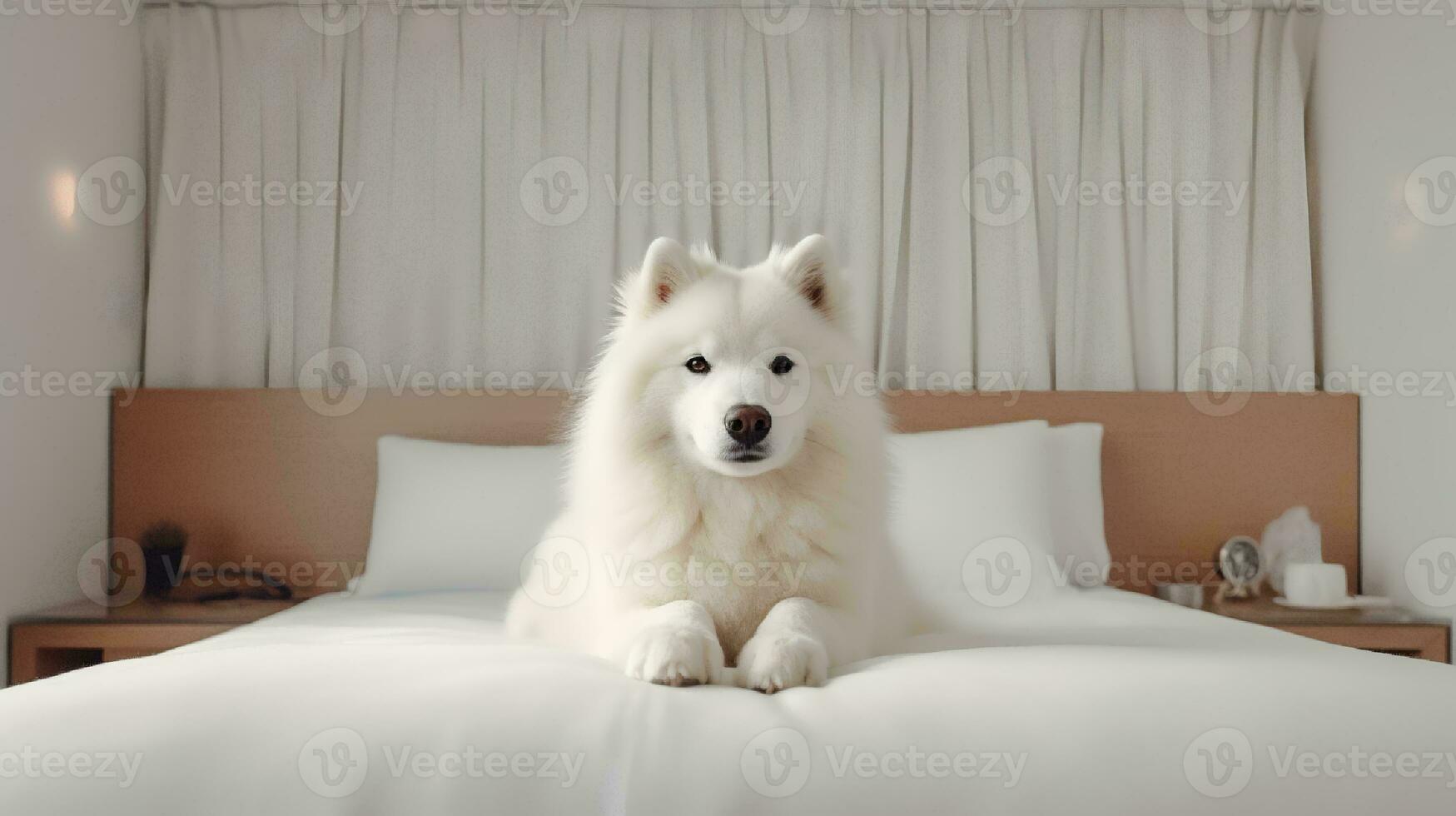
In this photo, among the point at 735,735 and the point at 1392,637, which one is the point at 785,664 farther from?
the point at 1392,637

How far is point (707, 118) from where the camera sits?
152 inches

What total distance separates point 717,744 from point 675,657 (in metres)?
0.21

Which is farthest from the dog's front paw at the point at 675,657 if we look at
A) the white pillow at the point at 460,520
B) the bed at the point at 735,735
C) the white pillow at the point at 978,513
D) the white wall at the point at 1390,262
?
the white wall at the point at 1390,262

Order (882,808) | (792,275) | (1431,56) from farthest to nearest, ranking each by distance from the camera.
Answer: (1431,56) < (792,275) < (882,808)

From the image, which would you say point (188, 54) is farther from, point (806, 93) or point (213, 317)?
point (806, 93)

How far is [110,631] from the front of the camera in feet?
9.54

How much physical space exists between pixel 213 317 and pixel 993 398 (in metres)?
2.83

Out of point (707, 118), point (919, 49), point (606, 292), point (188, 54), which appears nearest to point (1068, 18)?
point (919, 49)

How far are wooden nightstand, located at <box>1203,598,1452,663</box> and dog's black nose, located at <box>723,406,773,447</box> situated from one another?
1946mm

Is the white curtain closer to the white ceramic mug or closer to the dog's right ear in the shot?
the white ceramic mug

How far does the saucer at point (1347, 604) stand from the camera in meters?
3.14

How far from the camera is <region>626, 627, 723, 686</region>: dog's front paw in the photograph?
4.68 ft

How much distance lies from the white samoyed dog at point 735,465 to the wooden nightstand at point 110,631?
1.60 meters

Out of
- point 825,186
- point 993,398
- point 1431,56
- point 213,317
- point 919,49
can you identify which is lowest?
point 993,398
